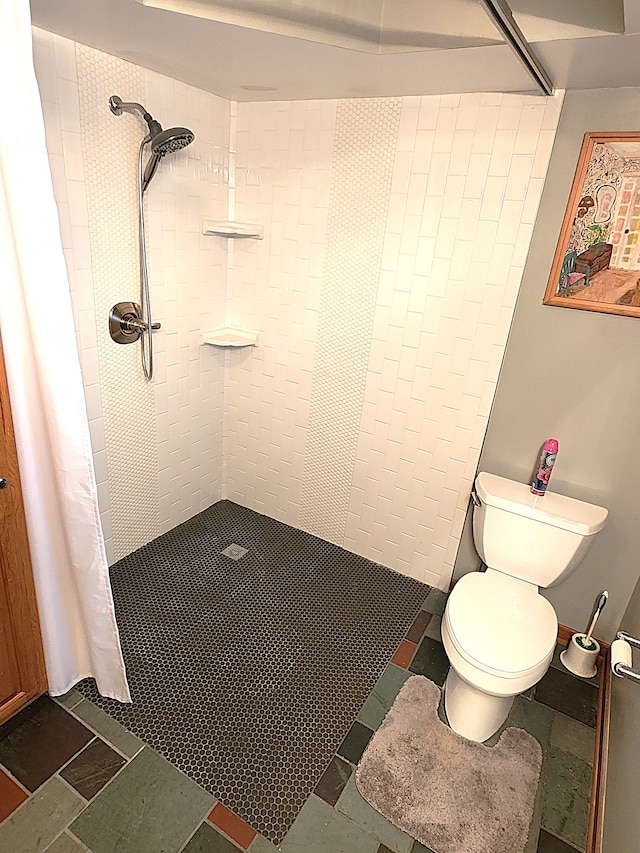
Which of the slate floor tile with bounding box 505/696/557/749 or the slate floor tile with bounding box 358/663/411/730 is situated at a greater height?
the slate floor tile with bounding box 505/696/557/749

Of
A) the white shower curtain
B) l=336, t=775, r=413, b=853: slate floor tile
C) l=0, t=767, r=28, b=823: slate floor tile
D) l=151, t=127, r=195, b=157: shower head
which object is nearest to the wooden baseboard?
l=336, t=775, r=413, b=853: slate floor tile

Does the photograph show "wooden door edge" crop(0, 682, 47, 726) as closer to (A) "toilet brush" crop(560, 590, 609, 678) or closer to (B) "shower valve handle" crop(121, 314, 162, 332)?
(B) "shower valve handle" crop(121, 314, 162, 332)

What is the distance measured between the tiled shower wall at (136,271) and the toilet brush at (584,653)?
1922 millimetres

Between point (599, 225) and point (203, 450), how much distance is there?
6.74 feet

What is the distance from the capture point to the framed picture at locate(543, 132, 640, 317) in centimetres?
172

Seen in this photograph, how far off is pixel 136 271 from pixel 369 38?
1.18 m

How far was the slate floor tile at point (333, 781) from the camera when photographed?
1.55 m

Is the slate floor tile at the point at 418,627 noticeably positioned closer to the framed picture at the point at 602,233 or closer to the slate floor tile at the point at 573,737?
the slate floor tile at the point at 573,737

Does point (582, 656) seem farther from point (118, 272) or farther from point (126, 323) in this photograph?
point (118, 272)

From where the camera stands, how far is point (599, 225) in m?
1.79

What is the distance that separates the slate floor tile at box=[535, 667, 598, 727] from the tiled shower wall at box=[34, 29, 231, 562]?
187 cm

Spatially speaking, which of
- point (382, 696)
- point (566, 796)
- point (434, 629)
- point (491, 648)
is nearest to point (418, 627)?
point (434, 629)

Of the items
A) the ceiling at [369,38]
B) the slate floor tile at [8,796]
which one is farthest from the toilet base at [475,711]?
the ceiling at [369,38]

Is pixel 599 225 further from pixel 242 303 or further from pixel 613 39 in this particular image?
pixel 242 303
